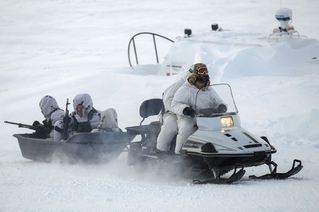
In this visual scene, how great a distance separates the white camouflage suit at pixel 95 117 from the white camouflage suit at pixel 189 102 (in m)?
1.75

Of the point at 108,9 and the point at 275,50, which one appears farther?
the point at 108,9

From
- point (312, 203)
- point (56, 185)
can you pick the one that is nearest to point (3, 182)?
point (56, 185)

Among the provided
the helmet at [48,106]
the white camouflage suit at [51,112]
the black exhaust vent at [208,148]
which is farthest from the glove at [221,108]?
the helmet at [48,106]

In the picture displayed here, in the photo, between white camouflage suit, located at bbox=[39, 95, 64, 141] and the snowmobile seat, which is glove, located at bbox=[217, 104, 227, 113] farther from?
white camouflage suit, located at bbox=[39, 95, 64, 141]

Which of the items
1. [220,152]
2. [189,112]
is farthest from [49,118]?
[220,152]

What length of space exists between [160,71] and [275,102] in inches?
175

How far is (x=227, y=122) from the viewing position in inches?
377

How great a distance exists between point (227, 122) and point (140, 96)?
7.62 m

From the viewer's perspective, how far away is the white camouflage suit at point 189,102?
390 inches

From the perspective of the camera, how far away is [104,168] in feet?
36.7

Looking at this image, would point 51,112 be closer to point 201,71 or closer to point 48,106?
point 48,106

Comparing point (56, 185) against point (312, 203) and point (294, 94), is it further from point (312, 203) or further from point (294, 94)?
point (294, 94)

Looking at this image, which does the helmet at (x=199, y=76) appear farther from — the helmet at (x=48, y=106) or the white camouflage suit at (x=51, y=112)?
the helmet at (x=48, y=106)

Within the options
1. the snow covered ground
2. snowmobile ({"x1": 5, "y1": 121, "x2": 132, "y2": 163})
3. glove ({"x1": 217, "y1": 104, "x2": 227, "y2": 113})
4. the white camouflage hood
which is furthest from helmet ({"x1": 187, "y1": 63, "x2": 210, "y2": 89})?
the white camouflage hood
